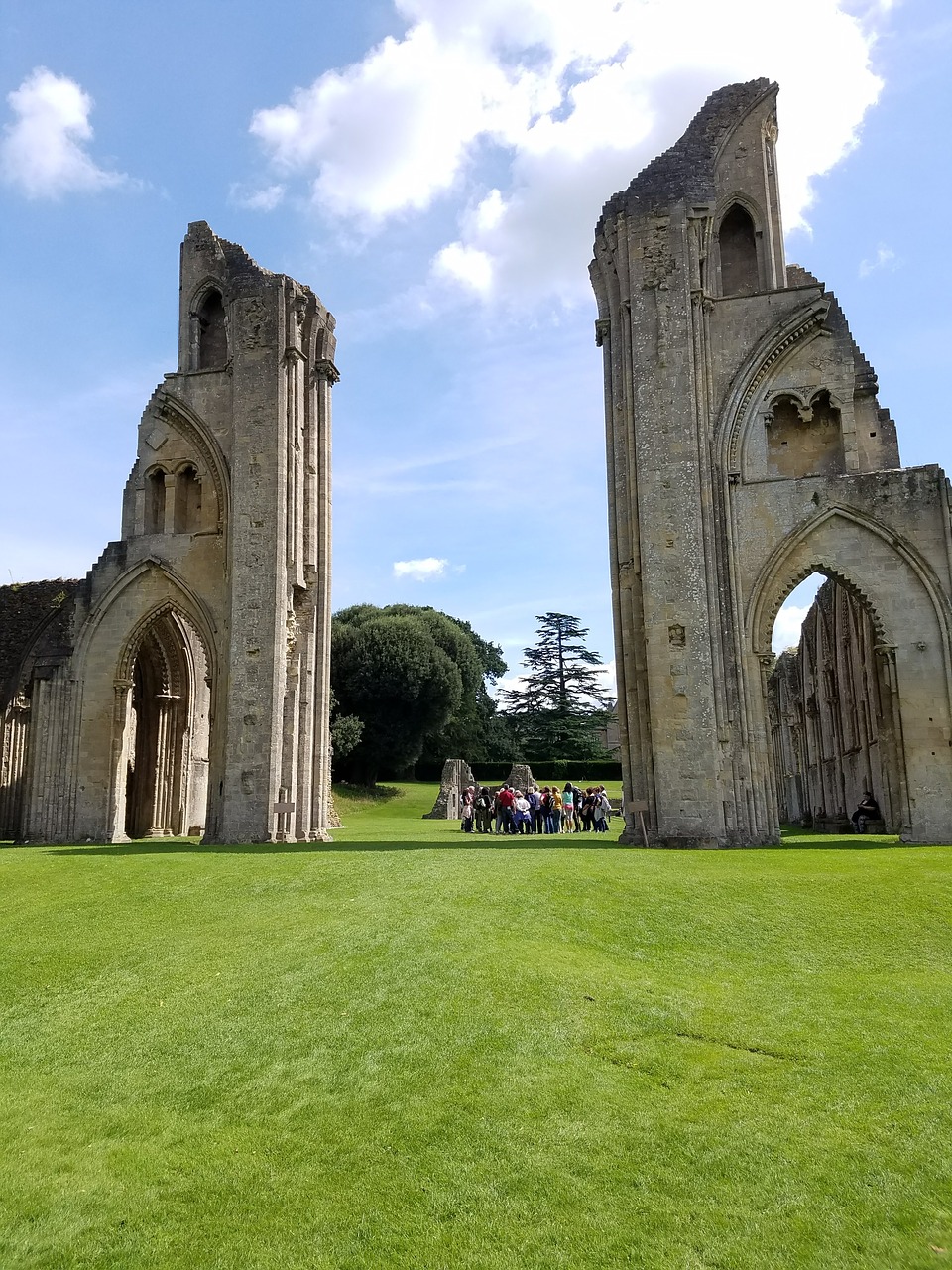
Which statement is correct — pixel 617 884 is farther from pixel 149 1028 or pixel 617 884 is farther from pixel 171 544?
pixel 171 544

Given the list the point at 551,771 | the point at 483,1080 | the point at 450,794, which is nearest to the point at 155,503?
the point at 450,794

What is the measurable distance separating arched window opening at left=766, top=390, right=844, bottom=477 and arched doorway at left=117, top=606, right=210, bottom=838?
51.2ft

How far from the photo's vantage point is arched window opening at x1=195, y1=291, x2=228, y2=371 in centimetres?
2392

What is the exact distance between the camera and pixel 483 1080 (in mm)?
5512

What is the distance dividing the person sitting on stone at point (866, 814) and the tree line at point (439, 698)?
24.8m

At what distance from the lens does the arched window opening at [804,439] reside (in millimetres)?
18500

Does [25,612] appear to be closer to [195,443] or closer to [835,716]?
[195,443]

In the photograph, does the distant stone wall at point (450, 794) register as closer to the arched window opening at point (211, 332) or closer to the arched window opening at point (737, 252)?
the arched window opening at point (211, 332)

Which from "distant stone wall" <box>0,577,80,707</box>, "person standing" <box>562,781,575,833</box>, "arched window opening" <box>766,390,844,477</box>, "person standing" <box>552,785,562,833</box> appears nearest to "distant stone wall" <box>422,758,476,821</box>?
"person standing" <box>562,781,575,833</box>

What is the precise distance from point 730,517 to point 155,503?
1310 centimetres

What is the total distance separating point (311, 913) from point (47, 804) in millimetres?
13965

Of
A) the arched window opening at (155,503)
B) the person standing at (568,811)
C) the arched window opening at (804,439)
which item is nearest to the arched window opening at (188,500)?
the arched window opening at (155,503)

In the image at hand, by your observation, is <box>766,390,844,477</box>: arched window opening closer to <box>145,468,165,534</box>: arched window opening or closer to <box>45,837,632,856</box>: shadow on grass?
<box>45,837,632,856</box>: shadow on grass

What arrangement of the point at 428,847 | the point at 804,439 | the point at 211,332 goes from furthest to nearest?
the point at 211,332, the point at 804,439, the point at 428,847
